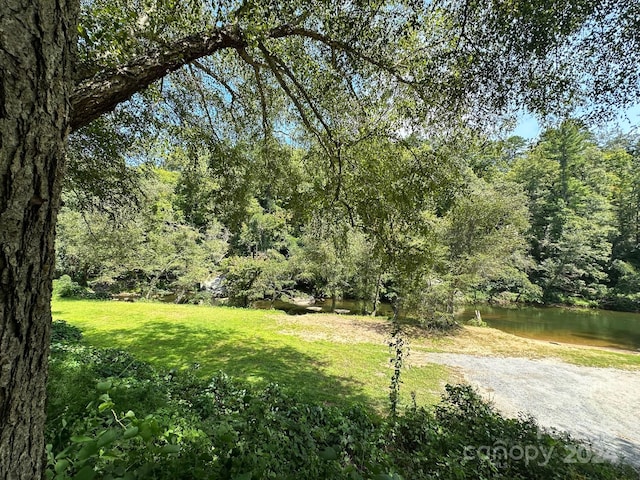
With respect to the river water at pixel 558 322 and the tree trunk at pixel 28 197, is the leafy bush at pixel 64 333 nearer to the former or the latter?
the tree trunk at pixel 28 197

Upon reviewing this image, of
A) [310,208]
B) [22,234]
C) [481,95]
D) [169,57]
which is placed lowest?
[22,234]

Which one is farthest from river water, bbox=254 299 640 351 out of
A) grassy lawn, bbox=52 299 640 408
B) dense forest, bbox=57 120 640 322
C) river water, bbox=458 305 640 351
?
grassy lawn, bbox=52 299 640 408

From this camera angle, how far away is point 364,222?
4.52 metres

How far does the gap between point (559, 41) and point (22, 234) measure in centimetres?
412

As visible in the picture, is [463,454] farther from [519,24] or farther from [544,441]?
[519,24]

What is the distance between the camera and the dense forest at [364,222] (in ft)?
14.8

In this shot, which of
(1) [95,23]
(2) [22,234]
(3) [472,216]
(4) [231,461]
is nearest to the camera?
(2) [22,234]

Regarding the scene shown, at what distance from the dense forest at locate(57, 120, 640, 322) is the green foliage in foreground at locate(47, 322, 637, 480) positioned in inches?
77.0

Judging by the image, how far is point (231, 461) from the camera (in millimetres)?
1846

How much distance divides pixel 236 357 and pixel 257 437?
519 centimetres

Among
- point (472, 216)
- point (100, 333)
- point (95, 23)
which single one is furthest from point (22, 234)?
point (472, 216)

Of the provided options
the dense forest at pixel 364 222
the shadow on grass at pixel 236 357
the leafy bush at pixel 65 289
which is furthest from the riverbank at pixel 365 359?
the leafy bush at pixel 65 289

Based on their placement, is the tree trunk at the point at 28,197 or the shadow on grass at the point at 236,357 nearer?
the tree trunk at the point at 28,197

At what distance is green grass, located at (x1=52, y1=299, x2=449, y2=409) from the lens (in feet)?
19.6
